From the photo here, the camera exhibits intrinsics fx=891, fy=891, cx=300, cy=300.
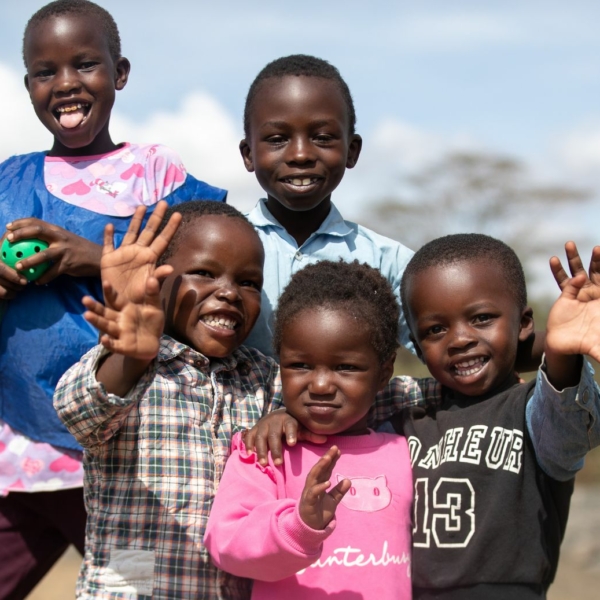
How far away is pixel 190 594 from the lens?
8.02 ft

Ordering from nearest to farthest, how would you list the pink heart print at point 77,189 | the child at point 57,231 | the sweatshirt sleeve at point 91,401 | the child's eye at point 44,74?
the sweatshirt sleeve at point 91,401
the child at point 57,231
the pink heart print at point 77,189
the child's eye at point 44,74

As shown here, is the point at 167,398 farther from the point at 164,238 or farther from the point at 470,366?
the point at 470,366

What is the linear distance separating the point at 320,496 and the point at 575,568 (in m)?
8.65

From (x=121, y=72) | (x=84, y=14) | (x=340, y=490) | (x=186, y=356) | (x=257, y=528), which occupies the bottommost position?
(x=257, y=528)

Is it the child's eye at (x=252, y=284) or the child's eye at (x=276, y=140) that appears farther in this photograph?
the child's eye at (x=276, y=140)

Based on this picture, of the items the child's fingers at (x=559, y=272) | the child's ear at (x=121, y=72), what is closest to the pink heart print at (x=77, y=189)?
the child's ear at (x=121, y=72)

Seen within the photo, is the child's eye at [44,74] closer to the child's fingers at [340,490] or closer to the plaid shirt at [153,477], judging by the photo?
the plaid shirt at [153,477]

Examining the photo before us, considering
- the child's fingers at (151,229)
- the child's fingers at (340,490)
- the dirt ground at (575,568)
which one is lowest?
the dirt ground at (575,568)

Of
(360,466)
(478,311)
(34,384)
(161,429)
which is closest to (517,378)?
(478,311)

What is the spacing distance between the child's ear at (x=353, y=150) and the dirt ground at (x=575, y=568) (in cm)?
663

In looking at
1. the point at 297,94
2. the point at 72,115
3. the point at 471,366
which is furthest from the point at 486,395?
the point at 72,115

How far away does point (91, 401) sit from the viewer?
7.55 ft

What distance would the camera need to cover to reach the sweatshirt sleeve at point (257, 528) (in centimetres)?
215

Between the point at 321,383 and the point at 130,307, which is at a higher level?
the point at 130,307
